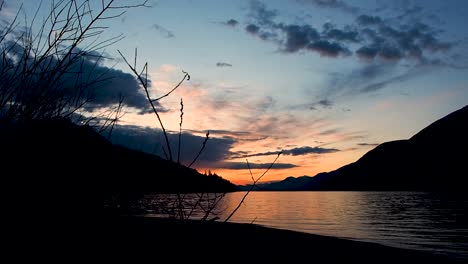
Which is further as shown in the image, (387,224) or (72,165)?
(387,224)

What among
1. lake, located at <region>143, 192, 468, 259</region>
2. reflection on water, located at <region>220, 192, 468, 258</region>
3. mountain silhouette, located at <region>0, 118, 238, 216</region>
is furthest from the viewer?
reflection on water, located at <region>220, 192, 468, 258</region>

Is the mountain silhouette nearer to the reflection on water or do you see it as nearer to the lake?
the lake

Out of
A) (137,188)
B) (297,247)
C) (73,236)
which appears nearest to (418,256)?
(297,247)

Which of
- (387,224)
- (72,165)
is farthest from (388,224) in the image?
(72,165)

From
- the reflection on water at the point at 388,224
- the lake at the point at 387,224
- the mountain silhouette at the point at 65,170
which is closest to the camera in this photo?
the mountain silhouette at the point at 65,170

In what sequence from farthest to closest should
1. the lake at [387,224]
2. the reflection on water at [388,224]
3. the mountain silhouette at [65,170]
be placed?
the reflection on water at [388,224] → the lake at [387,224] → the mountain silhouette at [65,170]

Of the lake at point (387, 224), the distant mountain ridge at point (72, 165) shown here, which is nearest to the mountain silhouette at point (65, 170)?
the distant mountain ridge at point (72, 165)

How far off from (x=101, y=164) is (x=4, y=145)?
90cm

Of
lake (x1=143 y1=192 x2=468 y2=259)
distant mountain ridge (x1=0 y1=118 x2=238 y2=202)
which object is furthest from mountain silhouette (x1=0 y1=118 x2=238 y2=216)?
lake (x1=143 y1=192 x2=468 y2=259)

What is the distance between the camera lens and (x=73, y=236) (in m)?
2.37

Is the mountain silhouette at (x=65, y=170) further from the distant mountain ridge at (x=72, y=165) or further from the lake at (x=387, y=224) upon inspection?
the lake at (x=387, y=224)

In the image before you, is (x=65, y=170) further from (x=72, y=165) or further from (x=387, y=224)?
(x=387, y=224)

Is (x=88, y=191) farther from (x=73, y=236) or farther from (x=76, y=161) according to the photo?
(x=73, y=236)

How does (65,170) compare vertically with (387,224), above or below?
above
